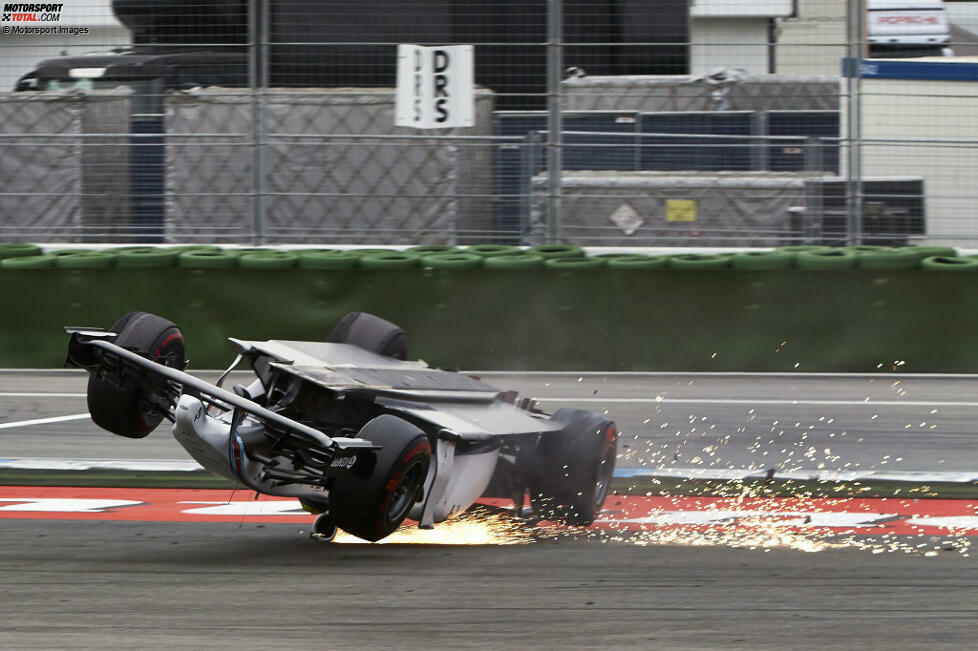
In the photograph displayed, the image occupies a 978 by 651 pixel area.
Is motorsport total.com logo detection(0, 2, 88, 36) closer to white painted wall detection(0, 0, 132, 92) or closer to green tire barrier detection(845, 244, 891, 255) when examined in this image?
white painted wall detection(0, 0, 132, 92)

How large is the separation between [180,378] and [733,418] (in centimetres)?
470

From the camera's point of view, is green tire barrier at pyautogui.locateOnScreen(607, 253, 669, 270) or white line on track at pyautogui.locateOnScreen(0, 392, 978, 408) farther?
green tire barrier at pyautogui.locateOnScreen(607, 253, 669, 270)

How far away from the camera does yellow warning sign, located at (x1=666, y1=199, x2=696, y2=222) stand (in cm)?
1152

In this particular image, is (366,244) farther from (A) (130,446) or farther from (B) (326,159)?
(A) (130,446)

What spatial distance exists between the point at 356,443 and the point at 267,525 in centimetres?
132

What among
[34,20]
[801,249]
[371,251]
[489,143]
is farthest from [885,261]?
[34,20]

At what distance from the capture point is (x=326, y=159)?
11531 mm

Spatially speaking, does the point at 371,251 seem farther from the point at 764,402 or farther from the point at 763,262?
the point at 764,402

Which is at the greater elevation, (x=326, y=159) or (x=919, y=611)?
(x=326, y=159)

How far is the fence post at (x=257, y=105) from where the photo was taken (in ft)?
37.3

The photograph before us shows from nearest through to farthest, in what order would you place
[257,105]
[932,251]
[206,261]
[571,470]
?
[571,470], [206,261], [932,251], [257,105]

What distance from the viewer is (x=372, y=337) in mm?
6195

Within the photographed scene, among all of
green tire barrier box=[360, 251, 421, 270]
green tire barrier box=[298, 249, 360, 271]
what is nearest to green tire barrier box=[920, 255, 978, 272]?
green tire barrier box=[360, 251, 421, 270]

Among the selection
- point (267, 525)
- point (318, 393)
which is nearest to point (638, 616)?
point (318, 393)
